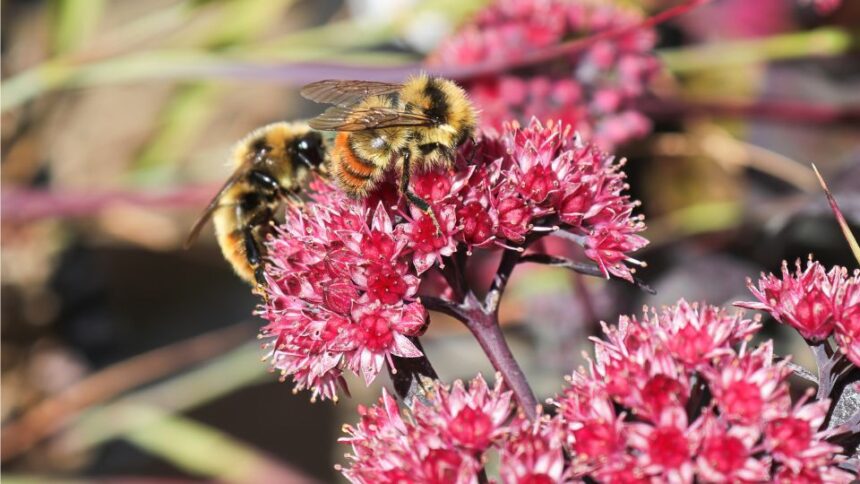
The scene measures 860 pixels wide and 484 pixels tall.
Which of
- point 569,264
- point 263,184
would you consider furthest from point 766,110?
point 263,184

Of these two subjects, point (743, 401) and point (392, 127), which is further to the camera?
point (392, 127)

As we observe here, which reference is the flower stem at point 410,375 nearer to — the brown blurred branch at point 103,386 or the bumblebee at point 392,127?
the bumblebee at point 392,127

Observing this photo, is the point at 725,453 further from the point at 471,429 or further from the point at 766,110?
the point at 766,110

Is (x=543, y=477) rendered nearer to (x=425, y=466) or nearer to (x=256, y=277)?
(x=425, y=466)

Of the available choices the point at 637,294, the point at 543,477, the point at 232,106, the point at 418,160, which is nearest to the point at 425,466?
the point at 543,477

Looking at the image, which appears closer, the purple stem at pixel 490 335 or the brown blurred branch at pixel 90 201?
the purple stem at pixel 490 335

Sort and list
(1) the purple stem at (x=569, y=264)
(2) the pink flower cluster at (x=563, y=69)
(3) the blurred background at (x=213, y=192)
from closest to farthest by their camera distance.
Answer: (1) the purple stem at (x=569, y=264), (2) the pink flower cluster at (x=563, y=69), (3) the blurred background at (x=213, y=192)

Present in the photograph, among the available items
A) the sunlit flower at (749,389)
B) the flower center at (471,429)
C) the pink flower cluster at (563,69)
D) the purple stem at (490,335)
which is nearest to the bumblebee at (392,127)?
the purple stem at (490,335)
